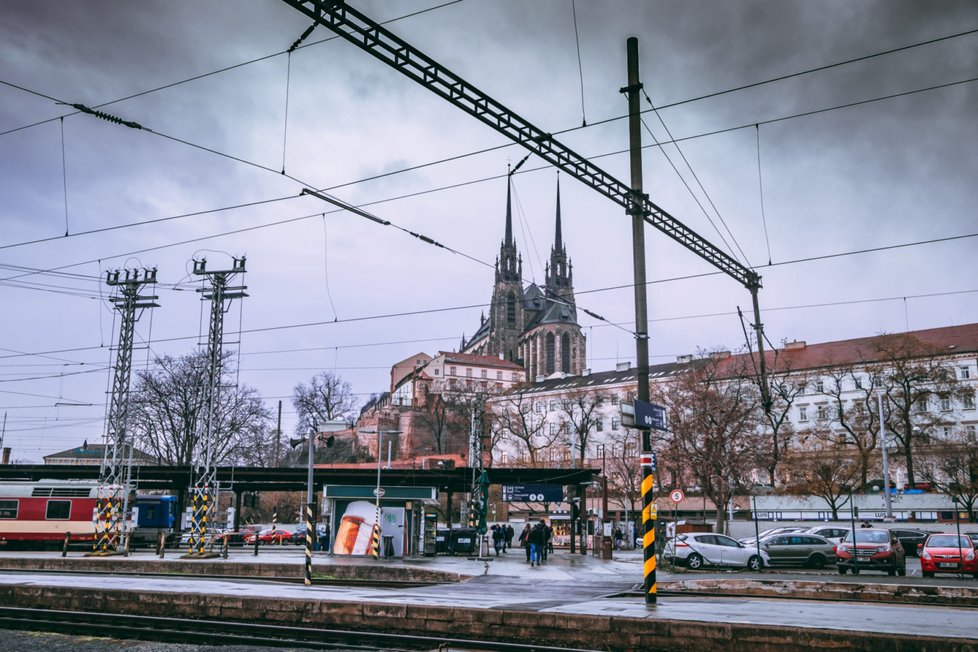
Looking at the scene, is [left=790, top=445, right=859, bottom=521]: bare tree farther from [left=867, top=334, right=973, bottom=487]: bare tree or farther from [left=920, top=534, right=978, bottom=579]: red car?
[left=920, top=534, right=978, bottom=579]: red car

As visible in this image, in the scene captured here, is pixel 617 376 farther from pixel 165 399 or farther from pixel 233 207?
pixel 233 207

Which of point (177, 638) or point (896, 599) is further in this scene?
point (896, 599)

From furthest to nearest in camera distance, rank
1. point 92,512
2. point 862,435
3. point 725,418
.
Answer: point 862,435 → point 725,418 → point 92,512

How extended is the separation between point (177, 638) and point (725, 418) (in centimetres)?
4100

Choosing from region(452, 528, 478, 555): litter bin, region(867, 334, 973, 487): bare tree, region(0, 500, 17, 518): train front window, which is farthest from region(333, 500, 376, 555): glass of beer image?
region(867, 334, 973, 487): bare tree

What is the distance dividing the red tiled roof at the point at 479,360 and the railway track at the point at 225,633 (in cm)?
14078

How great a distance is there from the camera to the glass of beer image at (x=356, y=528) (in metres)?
33.8

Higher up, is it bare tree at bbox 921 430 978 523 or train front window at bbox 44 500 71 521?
bare tree at bbox 921 430 978 523

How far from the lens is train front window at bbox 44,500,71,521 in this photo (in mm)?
44000

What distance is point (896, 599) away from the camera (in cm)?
1900

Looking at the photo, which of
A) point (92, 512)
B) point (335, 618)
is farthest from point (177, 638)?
→ point (92, 512)

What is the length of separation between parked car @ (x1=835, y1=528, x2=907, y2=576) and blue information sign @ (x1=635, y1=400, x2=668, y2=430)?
43.3 feet

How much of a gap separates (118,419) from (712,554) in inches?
929

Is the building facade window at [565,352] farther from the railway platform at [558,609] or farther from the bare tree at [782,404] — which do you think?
the railway platform at [558,609]
